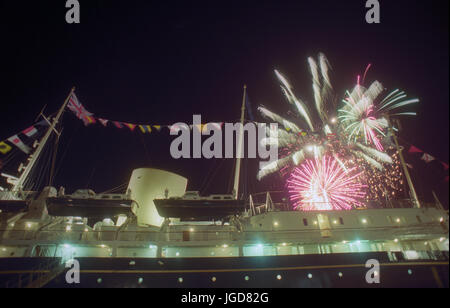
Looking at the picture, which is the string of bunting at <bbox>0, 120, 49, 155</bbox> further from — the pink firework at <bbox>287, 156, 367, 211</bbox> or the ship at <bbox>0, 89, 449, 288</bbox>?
the pink firework at <bbox>287, 156, 367, 211</bbox>

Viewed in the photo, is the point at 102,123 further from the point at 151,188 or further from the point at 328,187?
the point at 328,187

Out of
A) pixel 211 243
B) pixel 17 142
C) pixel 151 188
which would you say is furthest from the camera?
pixel 151 188

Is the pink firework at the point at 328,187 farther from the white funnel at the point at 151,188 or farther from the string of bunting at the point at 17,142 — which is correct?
the string of bunting at the point at 17,142

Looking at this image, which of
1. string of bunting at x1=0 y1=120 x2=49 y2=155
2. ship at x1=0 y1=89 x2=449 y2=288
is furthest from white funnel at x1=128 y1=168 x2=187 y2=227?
string of bunting at x1=0 y1=120 x2=49 y2=155

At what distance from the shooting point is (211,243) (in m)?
14.4

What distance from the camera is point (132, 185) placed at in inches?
754

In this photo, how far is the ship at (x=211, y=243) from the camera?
12648 millimetres

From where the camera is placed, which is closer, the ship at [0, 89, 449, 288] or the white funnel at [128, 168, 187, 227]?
the ship at [0, 89, 449, 288]

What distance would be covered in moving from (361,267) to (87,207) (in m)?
16.9

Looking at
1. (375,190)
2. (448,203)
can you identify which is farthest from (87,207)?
(448,203)

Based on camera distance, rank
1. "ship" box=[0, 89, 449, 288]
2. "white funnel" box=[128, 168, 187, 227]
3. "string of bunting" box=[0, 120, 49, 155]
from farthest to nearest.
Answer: "white funnel" box=[128, 168, 187, 227] → "string of bunting" box=[0, 120, 49, 155] → "ship" box=[0, 89, 449, 288]

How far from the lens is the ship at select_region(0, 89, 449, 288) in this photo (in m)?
12.6

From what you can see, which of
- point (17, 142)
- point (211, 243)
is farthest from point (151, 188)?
point (17, 142)
